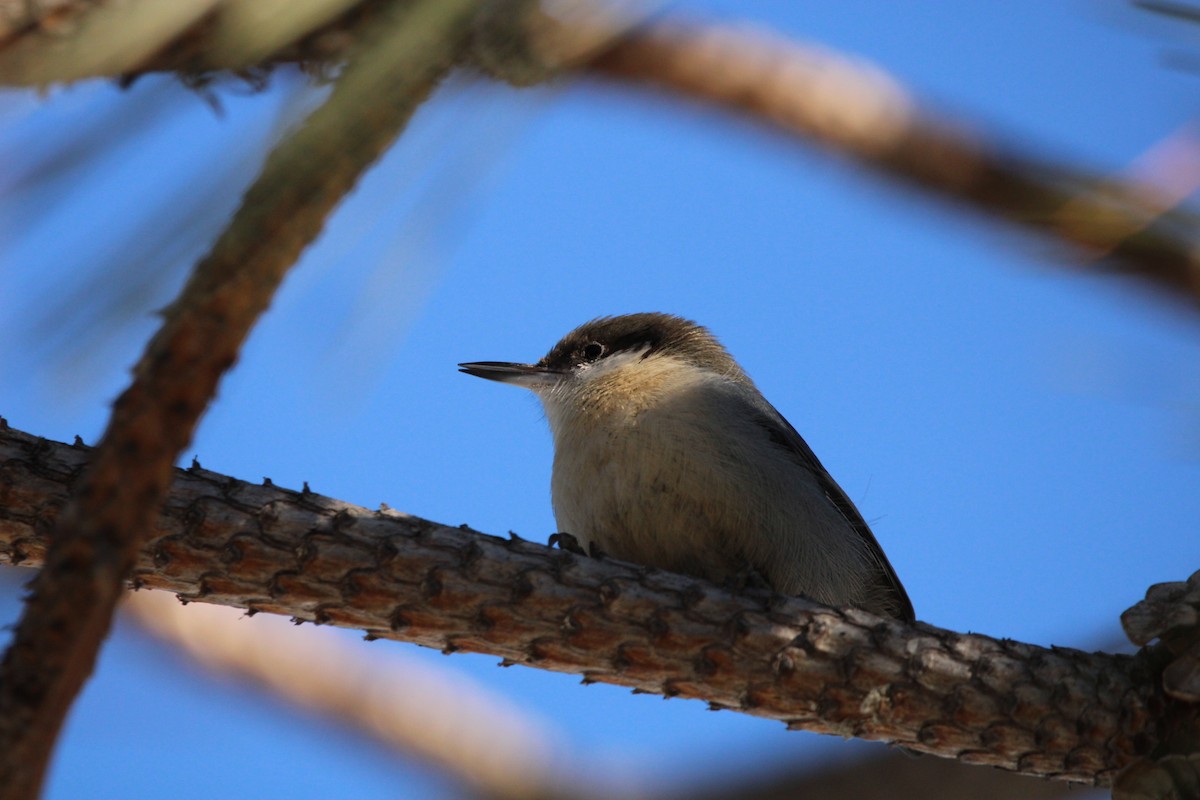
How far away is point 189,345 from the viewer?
1.39 meters

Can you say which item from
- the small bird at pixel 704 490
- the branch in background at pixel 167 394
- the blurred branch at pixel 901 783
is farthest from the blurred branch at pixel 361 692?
the branch in background at pixel 167 394

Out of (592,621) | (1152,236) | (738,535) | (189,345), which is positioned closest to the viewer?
(189,345)

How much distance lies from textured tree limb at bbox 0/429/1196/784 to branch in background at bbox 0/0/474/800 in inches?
55.2

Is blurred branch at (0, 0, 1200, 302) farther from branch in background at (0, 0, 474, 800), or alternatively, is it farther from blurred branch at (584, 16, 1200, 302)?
blurred branch at (584, 16, 1200, 302)

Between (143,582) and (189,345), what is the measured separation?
1.66m

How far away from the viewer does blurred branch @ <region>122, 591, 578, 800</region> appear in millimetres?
7086

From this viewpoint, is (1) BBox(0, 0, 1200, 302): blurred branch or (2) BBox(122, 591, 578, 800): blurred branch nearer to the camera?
(1) BBox(0, 0, 1200, 302): blurred branch

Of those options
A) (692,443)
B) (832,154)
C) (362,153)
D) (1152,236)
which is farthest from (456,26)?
(832,154)

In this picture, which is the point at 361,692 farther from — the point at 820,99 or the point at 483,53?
the point at 483,53

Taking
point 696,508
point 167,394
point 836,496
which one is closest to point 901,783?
point 836,496

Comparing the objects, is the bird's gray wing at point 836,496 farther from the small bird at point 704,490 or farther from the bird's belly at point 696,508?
the bird's belly at point 696,508

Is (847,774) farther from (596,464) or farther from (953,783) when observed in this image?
(596,464)

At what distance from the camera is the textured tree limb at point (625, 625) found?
2.75m

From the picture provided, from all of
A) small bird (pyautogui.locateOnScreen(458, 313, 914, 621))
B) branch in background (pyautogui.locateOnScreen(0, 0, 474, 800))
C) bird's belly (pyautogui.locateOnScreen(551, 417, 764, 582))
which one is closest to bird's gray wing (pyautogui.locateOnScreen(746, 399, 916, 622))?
small bird (pyautogui.locateOnScreen(458, 313, 914, 621))
